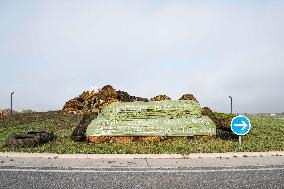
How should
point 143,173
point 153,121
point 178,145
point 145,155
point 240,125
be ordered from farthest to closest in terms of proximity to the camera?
point 153,121 → point 240,125 → point 178,145 → point 145,155 → point 143,173

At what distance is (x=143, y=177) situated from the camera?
8.02 metres

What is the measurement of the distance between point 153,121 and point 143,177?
6825mm

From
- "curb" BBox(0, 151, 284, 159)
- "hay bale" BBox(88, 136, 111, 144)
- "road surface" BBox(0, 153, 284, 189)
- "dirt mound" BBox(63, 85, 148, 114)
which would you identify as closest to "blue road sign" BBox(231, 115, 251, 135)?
"curb" BBox(0, 151, 284, 159)

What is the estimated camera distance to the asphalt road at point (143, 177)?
727 cm

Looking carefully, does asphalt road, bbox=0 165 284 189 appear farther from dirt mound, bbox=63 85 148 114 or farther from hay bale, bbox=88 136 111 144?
dirt mound, bbox=63 85 148 114

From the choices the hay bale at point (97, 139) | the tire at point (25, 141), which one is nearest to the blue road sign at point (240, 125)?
the hay bale at point (97, 139)

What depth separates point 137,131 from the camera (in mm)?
14445

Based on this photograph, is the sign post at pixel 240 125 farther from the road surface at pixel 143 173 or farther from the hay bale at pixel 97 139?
the hay bale at pixel 97 139

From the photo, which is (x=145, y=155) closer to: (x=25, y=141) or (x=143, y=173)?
(x=143, y=173)

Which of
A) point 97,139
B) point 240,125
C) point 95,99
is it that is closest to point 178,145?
point 240,125

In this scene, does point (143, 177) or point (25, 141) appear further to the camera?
point (25, 141)

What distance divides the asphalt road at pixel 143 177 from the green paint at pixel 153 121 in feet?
17.6

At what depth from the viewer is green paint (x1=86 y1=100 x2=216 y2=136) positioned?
14391 millimetres

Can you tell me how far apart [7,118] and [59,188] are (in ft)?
60.1
